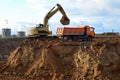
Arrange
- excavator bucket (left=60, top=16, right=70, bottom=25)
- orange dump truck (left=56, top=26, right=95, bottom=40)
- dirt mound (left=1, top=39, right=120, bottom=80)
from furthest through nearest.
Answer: excavator bucket (left=60, top=16, right=70, bottom=25) → orange dump truck (left=56, top=26, right=95, bottom=40) → dirt mound (left=1, top=39, right=120, bottom=80)

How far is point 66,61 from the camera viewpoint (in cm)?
3262

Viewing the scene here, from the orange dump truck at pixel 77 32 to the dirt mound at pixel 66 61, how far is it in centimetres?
297

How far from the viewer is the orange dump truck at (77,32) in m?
37.5

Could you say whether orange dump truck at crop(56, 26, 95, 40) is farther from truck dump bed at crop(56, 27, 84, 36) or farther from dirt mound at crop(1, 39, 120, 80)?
dirt mound at crop(1, 39, 120, 80)

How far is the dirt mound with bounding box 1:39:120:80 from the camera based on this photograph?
3000cm

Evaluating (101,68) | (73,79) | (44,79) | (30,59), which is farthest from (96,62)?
(30,59)

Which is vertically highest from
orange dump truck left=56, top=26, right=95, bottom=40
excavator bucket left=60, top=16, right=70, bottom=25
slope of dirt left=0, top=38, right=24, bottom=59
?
excavator bucket left=60, top=16, right=70, bottom=25

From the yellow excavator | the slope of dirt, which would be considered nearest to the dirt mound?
the yellow excavator

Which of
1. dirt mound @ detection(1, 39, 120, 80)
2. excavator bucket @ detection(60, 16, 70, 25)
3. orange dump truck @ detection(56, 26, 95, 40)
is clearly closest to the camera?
dirt mound @ detection(1, 39, 120, 80)

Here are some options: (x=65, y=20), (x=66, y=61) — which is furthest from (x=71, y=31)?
(x=66, y=61)

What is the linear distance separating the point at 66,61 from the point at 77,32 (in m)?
5.92

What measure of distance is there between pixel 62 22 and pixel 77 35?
7.83 ft

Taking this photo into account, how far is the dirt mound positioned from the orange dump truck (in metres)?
2.97

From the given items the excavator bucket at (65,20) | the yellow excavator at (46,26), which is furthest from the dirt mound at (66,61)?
the excavator bucket at (65,20)
